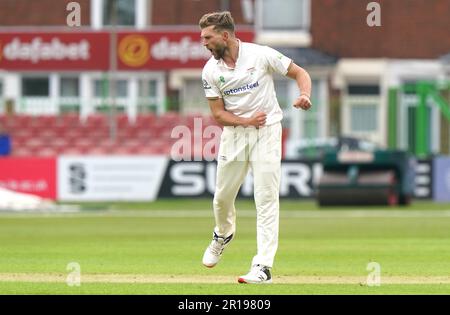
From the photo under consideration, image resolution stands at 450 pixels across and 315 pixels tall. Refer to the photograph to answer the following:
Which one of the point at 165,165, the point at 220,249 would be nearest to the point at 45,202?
the point at 165,165

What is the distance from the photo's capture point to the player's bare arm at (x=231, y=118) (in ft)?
36.3

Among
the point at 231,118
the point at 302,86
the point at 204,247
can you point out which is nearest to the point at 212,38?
the point at 231,118

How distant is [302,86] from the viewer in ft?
36.3

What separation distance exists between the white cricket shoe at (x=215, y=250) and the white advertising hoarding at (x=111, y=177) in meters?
17.7

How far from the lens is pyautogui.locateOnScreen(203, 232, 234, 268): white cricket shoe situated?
11805 mm

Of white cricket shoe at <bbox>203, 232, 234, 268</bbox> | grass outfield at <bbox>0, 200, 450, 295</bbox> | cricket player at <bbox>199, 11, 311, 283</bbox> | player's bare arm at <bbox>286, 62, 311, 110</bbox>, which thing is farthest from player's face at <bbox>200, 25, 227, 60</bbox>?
grass outfield at <bbox>0, 200, 450, 295</bbox>

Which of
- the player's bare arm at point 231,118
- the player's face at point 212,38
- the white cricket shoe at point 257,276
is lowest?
the white cricket shoe at point 257,276

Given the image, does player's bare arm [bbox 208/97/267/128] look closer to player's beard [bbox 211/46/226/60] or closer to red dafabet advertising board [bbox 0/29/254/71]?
player's beard [bbox 211/46/226/60]

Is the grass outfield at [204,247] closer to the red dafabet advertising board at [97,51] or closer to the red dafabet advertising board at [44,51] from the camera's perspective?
the red dafabet advertising board at [97,51]

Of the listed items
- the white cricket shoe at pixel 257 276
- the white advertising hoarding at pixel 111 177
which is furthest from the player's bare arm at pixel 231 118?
the white advertising hoarding at pixel 111 177

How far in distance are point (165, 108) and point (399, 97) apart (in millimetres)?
7460

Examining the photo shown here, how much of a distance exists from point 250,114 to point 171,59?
25324mm

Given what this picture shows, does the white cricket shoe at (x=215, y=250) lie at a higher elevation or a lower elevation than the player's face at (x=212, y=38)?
lower

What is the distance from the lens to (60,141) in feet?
116
